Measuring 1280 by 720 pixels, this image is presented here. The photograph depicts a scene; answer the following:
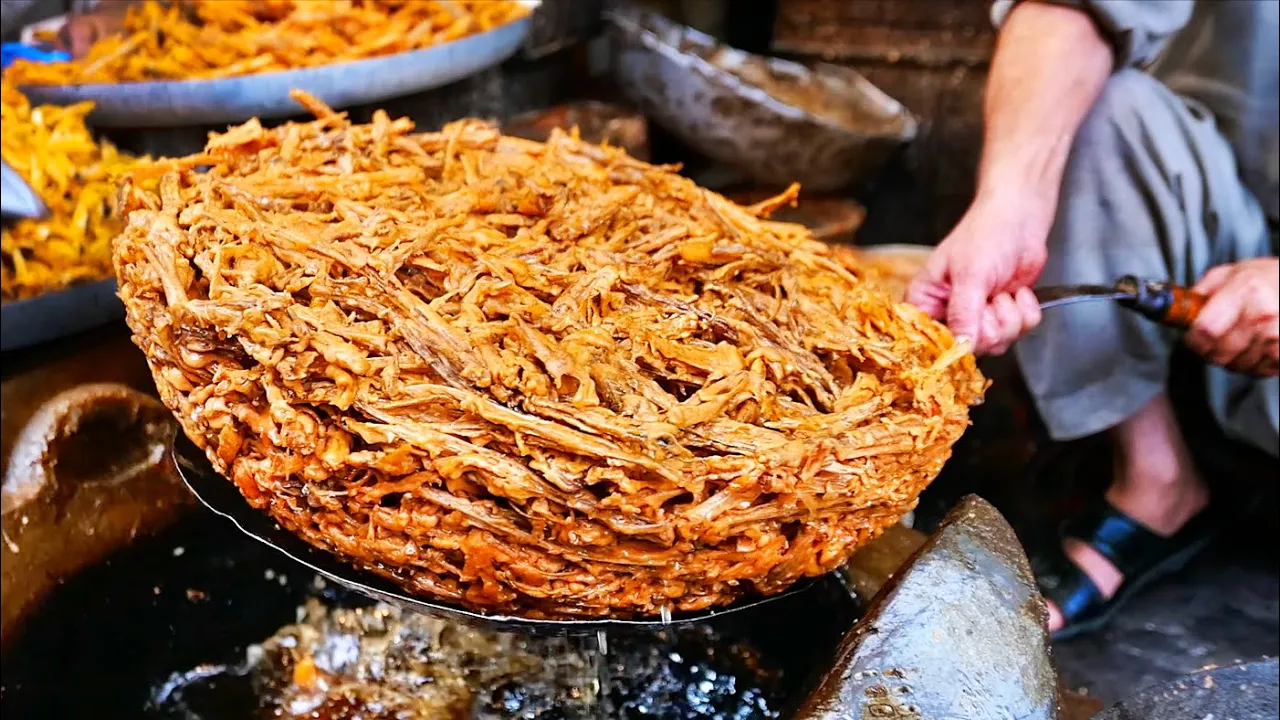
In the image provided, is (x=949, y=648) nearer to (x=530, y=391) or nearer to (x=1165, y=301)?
(x=530, y=391)

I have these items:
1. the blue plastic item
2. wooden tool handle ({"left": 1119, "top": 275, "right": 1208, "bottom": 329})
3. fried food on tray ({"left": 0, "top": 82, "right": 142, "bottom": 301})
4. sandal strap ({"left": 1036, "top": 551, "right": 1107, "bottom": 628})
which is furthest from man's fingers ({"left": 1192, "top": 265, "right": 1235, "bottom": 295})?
the blue plastic item

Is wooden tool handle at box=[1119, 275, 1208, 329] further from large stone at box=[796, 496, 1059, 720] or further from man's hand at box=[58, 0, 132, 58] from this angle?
man's hand at box=[58, 0, 132, 58]

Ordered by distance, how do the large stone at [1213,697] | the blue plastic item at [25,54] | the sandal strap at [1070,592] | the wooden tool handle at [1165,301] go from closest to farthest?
the large stone at [1213,697]
the wooden tool handle at [1165,301]
the blue plastic item at [25,54]
the sandal strap at [1070,592]

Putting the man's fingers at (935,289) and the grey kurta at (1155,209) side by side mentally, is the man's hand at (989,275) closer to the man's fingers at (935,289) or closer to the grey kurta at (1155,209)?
the man's fingers at (935,289)

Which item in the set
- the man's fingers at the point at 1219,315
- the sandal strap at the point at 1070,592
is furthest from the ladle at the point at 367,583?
the sandal strap at the point at 1070,592

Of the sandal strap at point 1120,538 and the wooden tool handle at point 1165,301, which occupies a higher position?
the wooden tool handle at point 1165,301

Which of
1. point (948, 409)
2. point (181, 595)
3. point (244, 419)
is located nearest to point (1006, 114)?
point (948, 409)

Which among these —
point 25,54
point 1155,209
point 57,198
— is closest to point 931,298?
point 1155,209

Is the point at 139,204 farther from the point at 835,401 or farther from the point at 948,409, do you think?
the point at 948,409
